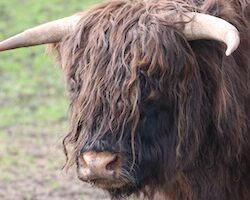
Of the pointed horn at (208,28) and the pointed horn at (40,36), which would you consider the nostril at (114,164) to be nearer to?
the pointed horn at (208,28)

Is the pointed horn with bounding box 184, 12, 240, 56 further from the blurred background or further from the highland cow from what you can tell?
the blurred background

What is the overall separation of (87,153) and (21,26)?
831 cm

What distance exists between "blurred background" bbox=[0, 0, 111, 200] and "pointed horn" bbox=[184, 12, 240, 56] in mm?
1484

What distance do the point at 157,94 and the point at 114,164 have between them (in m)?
0.44

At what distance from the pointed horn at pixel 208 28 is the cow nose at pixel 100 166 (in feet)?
2.50

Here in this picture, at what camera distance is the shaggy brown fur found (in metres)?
5.20

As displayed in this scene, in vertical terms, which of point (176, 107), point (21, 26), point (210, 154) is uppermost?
point (176, 107)

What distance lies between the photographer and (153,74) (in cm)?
521

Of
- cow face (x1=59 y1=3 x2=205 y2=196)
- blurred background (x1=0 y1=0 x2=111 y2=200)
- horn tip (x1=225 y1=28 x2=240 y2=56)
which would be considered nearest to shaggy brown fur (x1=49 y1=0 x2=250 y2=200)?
cow face (x1=59 y1=3 x2=205 y2=196)

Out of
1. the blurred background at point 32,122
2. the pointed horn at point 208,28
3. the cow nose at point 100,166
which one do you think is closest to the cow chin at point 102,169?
the cow nose at point 100,166

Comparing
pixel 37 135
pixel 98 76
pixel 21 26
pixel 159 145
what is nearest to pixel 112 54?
pixel 98 76

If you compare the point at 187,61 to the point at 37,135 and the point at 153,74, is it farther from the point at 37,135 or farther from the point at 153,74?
the point at 37,135

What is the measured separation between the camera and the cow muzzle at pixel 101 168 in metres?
4.98

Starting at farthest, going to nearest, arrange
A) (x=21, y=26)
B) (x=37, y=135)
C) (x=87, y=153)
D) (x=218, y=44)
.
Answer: (x=21, y=26), (x=37, y=135), (x=218, y=44), (x=87, y=153)
